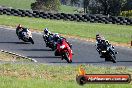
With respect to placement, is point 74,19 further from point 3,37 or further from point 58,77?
point 58,77

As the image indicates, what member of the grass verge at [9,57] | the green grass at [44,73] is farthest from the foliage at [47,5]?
the green grass at [44,73]

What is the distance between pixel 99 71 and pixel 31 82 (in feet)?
16.5

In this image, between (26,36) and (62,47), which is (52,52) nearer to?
(62,47)

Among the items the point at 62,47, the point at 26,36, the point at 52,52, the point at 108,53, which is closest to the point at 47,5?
the point at 26,36

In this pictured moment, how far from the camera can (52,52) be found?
22812 mm

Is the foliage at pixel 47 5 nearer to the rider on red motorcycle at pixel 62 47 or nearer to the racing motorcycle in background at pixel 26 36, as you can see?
the racing motorcycle in background at pixel 26 36

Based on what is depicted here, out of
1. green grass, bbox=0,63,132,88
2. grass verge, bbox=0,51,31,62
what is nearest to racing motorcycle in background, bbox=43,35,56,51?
grass verge, bbox=0,51,31,62

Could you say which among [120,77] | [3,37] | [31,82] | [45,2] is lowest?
[45,2]

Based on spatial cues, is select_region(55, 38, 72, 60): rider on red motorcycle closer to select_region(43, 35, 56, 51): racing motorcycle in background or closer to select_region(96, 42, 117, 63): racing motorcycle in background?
select_region(96, 42, 117, 63): racing motorcycle in background

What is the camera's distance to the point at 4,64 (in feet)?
52.1

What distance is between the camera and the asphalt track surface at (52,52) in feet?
66.6

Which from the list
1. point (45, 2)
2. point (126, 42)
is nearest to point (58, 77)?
point (126, 42)

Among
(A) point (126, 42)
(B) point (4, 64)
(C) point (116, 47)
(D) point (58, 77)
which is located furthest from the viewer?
(A) point (126, 42)

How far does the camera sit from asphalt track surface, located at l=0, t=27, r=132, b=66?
20312 mm
